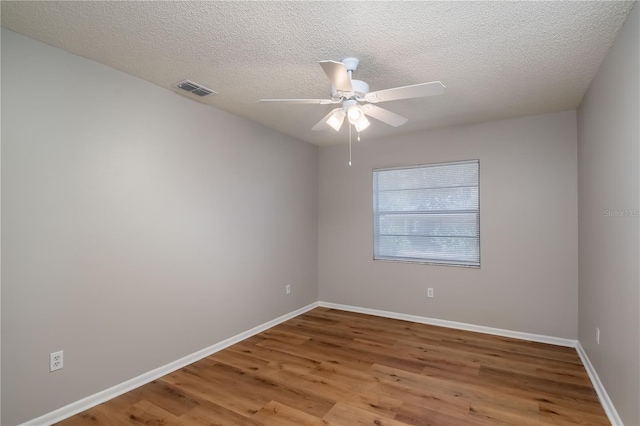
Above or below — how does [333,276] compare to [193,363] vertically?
above

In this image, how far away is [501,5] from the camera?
66.9 inches

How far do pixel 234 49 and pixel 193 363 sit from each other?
2.64m

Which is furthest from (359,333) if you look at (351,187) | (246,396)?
(351,187)

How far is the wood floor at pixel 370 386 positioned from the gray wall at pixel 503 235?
1.26 feet

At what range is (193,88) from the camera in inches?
109

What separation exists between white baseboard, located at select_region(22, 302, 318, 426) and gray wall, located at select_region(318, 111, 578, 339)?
6.24 ft

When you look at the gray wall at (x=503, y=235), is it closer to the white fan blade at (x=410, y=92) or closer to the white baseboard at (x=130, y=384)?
the white baseboard at (x=130, y=384)

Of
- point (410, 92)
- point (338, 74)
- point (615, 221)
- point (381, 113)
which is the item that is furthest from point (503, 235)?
point (338, 74)

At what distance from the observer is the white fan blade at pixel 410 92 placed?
193 cm

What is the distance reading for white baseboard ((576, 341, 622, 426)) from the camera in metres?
2.05

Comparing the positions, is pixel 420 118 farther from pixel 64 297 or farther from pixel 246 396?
pixel 64 297

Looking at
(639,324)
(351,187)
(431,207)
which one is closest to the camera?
(639,324)

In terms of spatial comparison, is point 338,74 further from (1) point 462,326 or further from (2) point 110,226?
(1) point 462,326

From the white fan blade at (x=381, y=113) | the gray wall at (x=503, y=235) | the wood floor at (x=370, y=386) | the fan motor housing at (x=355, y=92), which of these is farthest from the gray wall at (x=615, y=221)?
the fan motor housing at (x=355, y=92)
